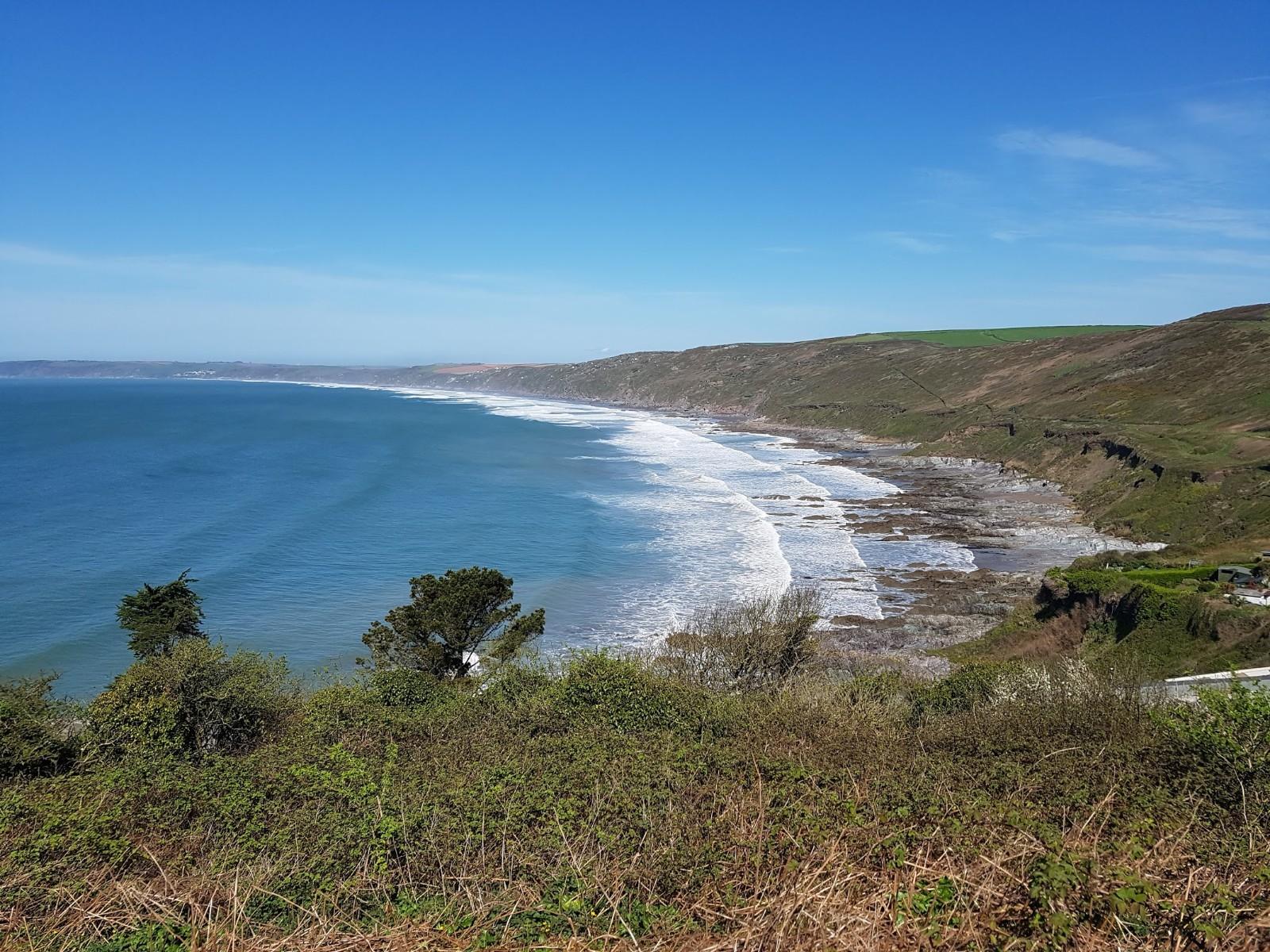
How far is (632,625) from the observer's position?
37562 mm

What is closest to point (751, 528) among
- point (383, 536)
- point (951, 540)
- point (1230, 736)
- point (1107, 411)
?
point (951, 540)

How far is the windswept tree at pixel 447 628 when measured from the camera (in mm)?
28188

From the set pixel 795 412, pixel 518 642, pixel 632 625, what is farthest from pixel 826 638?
pixel 795 412

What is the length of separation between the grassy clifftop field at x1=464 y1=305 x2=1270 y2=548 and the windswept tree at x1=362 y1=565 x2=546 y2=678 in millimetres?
37167

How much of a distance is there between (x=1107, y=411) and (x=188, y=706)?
93662 mm

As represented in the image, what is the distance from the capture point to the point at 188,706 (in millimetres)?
20375

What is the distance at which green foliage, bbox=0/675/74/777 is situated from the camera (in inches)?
651

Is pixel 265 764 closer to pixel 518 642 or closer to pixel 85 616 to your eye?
pixel 518 642

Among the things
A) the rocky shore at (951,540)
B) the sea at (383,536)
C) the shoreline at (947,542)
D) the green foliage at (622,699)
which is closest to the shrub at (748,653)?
the green foliage at (622,699)

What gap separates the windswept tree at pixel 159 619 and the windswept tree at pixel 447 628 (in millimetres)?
6542

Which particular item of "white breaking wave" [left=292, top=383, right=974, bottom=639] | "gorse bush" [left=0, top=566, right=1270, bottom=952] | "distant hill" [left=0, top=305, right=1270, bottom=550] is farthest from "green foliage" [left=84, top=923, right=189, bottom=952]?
"distant hill" [left=0, top=305, right=1270, bottom=550]

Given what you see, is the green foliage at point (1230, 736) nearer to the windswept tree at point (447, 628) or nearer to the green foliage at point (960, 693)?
the green foliage at point (960, 693)

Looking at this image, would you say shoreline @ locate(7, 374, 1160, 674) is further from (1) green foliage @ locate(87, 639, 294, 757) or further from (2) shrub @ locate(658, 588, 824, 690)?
(1) green foliage @ locate(87, 639, 294, 757)

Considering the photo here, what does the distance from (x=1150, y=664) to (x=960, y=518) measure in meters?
35.4
